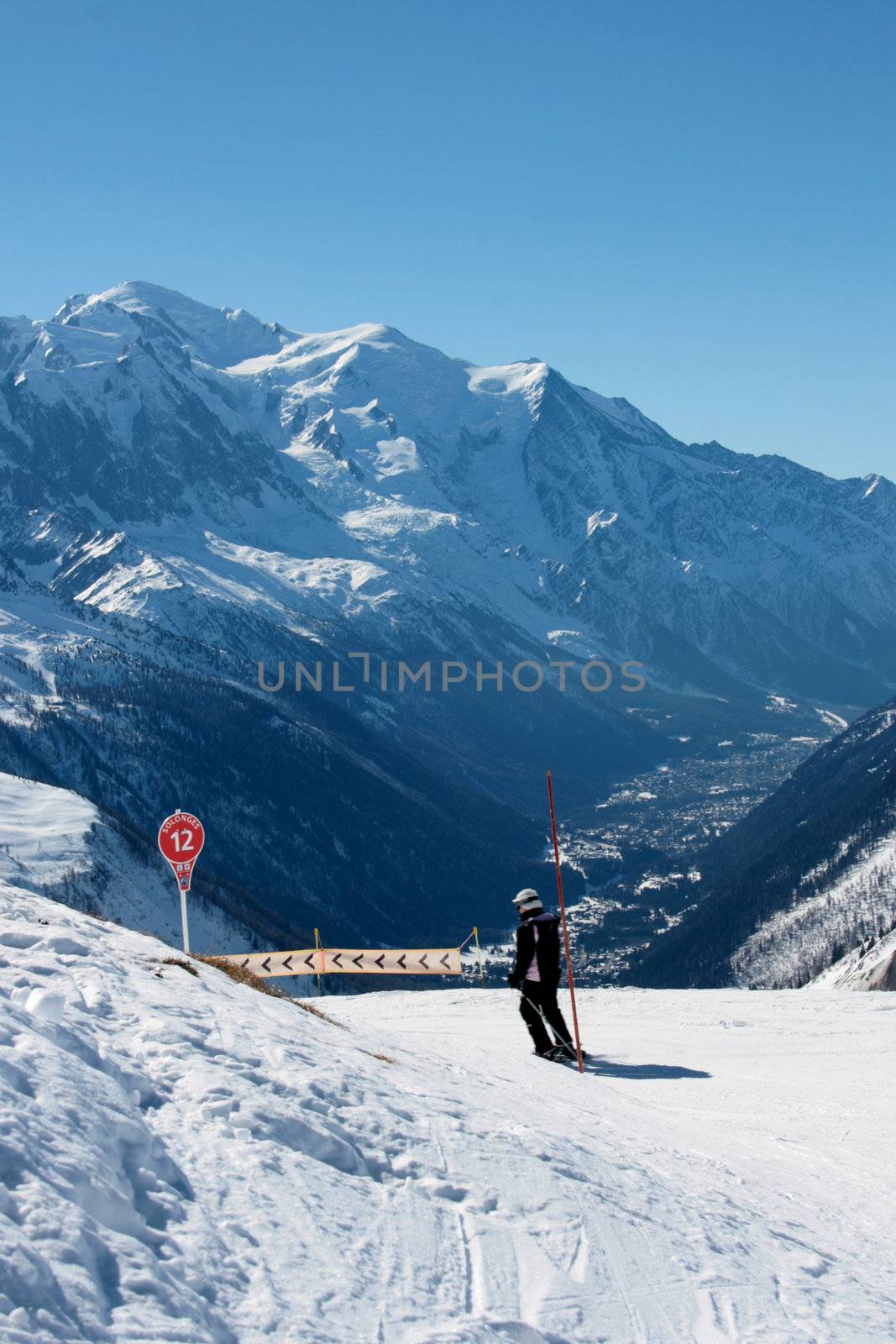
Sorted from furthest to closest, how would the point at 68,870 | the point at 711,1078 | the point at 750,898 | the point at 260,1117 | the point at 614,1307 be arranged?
1. the point at 750,898
2. the point at 68,870
3. the point at 711,1078
4. the point at 260,1117
5. the point at 614,1307

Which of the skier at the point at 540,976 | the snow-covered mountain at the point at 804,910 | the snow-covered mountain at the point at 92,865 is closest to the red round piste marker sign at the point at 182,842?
the skier at the point at 540,976

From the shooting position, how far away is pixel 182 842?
72.5 ft

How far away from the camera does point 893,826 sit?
157 metres

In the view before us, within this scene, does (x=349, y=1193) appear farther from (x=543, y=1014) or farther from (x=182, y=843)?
(x=182, y=843)

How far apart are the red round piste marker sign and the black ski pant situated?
734 cm

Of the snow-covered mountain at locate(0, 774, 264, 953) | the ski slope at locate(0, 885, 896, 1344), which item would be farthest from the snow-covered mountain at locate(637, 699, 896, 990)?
the ski slope at locate(0, 885, 896, 1344)

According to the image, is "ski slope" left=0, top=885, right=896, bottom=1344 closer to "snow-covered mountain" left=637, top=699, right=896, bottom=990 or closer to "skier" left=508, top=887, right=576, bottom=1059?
"skier" left=508, top=887, right=576, bottom=1059

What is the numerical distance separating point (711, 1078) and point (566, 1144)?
733 centimetres

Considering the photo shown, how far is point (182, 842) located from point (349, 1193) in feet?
47.8

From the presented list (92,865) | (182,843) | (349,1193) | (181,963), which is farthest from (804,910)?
(349,1193)

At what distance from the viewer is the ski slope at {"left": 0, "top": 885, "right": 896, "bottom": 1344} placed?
6.57m

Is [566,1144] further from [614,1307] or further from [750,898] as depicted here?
[750,898]

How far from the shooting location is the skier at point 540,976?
17.7 m

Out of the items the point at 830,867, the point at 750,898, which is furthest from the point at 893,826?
the point at 750,898
